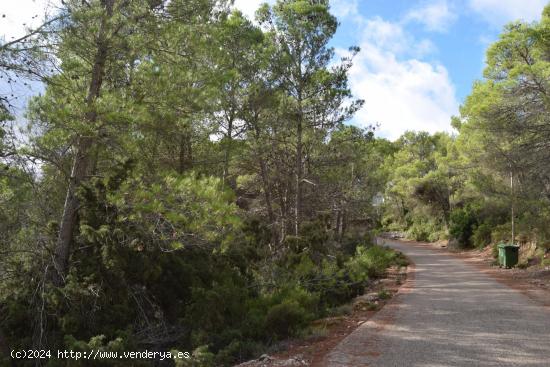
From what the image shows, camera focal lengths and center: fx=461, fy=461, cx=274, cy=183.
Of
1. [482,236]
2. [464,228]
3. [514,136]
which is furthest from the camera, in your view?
[464,228]

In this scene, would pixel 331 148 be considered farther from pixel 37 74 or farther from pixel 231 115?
pixel 37 74

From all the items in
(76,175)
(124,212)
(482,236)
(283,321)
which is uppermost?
(76,175)

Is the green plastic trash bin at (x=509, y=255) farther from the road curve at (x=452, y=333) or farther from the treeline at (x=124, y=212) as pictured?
the treeline at (x=124, y=212)

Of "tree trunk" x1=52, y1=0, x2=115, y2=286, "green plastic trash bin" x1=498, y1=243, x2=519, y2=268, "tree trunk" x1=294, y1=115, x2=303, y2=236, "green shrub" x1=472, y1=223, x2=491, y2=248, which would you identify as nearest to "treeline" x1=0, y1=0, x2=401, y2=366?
"tree trunk" x1=52, y1=0, x2=115, y2=286

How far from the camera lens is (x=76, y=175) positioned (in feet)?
27.8

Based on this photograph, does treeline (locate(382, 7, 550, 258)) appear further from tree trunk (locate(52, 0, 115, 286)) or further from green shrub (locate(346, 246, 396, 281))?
tree trunk (locate(52, 0, 115, 286))

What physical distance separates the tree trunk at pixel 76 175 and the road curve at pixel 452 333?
5.11 m

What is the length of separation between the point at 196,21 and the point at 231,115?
684cm

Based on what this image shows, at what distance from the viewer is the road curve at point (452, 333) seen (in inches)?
239

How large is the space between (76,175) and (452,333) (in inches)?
278

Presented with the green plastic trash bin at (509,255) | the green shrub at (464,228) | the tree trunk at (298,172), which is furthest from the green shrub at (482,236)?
the tree trunk at (298,172)

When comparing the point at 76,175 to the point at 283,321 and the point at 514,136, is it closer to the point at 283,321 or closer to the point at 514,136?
the point at 283,321

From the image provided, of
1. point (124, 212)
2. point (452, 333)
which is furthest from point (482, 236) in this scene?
point (124, 212)

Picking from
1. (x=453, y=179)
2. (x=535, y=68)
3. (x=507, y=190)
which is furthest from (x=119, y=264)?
(x=453, y=179)
